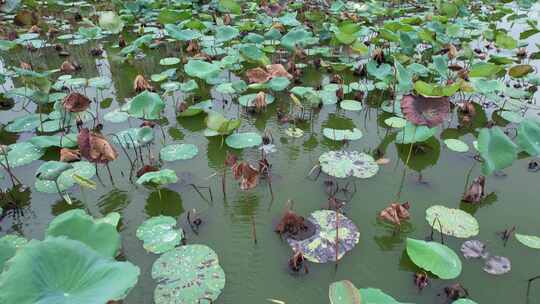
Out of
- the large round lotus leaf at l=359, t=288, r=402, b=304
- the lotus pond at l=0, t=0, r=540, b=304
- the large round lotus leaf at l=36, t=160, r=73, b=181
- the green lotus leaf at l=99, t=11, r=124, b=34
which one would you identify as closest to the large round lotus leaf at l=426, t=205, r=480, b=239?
the lotus pond at l=0, t=0, r=540, b=304

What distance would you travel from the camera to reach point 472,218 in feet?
7.10

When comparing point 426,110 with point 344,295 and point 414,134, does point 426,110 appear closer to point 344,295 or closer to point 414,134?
point 414,134

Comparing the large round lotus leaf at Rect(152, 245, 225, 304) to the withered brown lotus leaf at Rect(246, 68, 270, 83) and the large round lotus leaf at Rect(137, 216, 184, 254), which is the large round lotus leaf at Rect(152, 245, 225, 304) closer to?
the large round lotus leaf at Rect(137, 216, 184, 254)

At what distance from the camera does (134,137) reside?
9.42ft

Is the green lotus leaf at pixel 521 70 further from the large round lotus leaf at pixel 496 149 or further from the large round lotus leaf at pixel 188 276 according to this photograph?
the large round lotus leaf at pixel 188 276

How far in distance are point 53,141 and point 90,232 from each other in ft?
4.68

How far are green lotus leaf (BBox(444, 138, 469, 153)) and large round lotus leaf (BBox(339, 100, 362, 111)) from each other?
31.9 inches

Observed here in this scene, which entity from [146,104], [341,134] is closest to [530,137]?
[341,134]

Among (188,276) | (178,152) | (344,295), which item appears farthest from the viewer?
(178,152)

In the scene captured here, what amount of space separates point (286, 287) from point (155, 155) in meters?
1.47

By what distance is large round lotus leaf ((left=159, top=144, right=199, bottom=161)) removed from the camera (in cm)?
269

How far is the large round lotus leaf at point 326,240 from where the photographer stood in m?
1.91

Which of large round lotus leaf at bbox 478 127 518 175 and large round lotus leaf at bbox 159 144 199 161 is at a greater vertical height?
large round lotus leaf at bbox 478 127 518 175

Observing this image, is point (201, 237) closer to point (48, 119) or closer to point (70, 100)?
point (70, 100)
